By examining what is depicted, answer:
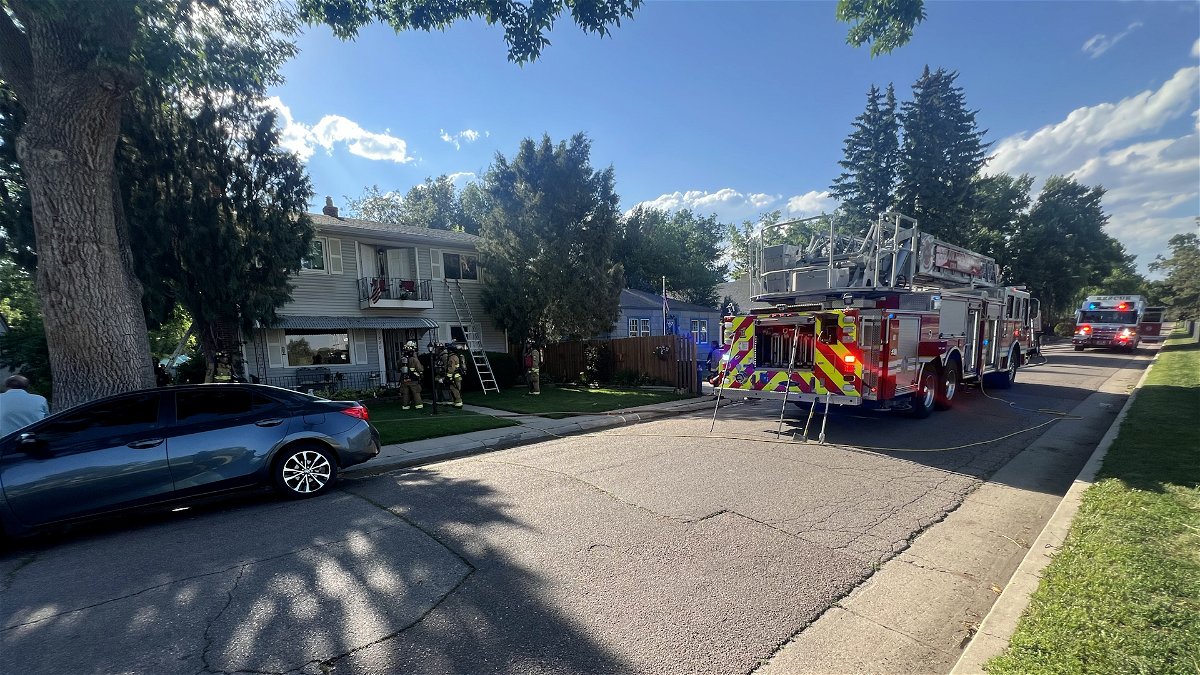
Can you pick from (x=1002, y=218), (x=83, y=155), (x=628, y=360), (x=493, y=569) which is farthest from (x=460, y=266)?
(x=1002, y=218)

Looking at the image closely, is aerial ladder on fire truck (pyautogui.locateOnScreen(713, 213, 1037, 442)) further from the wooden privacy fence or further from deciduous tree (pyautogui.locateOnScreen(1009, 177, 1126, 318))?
deciduous tree (pyautogui.locateOnScreen(1009, 177, 1126, 318))

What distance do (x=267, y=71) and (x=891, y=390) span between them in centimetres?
1243

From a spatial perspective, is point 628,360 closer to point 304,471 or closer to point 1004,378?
point 1004,378

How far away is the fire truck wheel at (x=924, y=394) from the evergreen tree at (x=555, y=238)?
9.83 meters

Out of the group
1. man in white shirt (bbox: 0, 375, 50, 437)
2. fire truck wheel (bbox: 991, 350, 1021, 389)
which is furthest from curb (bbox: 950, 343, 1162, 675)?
fire truck wheel (bbox: 991, 350, 1021, 389)

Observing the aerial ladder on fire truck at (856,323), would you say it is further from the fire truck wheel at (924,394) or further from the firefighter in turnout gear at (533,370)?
the firefighter in turnout gear at (533,370)

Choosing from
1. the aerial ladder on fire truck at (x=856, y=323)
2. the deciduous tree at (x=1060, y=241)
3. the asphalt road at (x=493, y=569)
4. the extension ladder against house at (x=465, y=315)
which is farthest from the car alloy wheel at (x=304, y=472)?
the deciduous tree at (x=1060, y=241)

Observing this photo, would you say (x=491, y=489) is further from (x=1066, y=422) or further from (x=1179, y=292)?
(x=1179, y=292)

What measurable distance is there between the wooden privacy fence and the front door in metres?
11.2

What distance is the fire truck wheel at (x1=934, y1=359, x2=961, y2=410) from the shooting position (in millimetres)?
9906

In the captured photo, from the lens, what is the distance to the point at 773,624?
9.57ft

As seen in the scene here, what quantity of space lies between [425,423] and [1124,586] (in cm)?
934

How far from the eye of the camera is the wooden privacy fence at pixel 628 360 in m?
14.2

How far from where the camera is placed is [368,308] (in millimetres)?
16953
